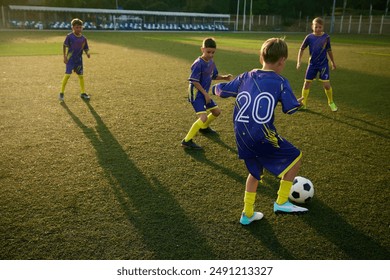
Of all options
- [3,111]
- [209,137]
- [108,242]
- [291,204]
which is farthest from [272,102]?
[3,111]

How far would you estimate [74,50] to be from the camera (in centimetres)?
888

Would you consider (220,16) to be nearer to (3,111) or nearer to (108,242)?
(3,111)

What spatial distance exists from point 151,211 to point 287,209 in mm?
1529

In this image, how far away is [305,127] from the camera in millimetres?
6648

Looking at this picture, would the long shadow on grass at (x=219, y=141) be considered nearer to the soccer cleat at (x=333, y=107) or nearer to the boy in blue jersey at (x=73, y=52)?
the soccer cleat at (x=333, y=107)

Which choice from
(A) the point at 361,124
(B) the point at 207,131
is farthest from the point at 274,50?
(A) the point at 361,124

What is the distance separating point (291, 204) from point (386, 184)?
1.61m

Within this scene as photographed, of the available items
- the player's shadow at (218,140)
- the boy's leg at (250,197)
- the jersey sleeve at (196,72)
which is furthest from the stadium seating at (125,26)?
the boy's leg at (250,197)

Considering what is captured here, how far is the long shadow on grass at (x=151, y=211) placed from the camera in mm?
3047

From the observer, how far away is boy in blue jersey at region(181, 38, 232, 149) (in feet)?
16.8

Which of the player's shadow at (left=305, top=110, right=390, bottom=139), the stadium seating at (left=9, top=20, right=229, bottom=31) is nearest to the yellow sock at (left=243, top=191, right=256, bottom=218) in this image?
the player's shadow at (left=305, top=110, right=390, bottom=139)

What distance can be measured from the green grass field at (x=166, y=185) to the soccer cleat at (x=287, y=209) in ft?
0.26
